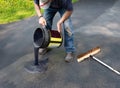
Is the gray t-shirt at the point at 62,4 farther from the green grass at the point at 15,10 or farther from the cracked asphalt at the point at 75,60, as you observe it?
the green grass at the point at 15,10

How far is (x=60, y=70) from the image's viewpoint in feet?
15.9

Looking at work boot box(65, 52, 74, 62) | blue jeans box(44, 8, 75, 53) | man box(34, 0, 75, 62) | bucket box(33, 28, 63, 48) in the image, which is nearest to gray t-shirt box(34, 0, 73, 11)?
man box(34, 0, 75, 62)

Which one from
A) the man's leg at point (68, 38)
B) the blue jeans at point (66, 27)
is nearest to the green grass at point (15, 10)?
the blue jeans at point (66, 27)

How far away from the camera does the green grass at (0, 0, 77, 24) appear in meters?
7.68

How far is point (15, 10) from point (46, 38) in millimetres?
4235

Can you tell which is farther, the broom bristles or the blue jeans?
the broom bristles

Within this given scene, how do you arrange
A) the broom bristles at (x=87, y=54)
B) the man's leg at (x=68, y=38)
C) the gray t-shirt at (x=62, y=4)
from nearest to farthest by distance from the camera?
the gray t-shirt at (x=62, y=4), the man's leg at (x=68, y=38), the broom bristles at (x=87, y=54)

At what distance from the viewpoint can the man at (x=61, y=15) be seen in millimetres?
4534

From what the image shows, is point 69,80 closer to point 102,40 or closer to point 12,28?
point 102,40

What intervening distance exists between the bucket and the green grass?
2841 mm

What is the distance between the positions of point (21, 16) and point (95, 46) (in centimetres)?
288

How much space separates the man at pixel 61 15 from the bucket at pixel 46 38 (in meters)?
0.12

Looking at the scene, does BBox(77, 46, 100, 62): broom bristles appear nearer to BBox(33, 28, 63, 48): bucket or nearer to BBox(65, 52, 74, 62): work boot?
BBox(65, 52, 74, 62): work boot

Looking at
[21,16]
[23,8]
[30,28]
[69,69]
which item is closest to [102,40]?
[69,69]
